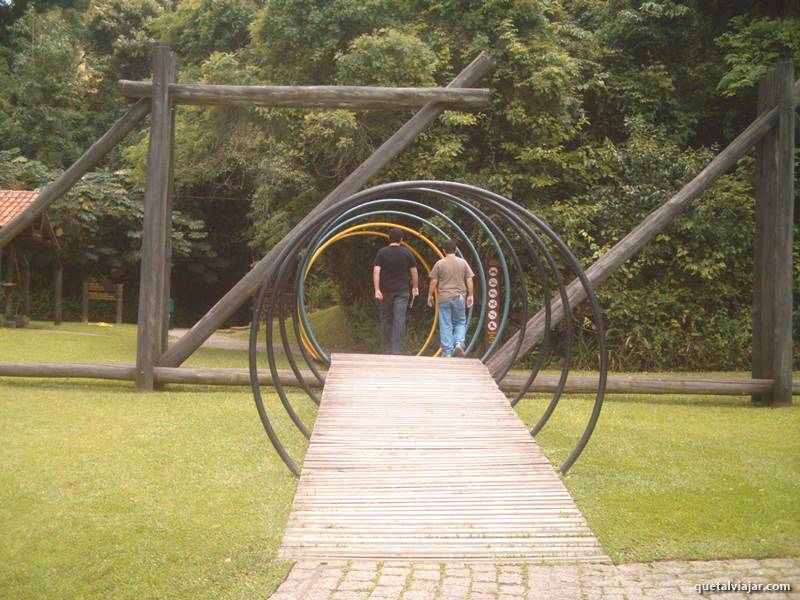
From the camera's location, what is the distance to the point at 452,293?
1141 cm

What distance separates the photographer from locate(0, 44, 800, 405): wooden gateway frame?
1034 cm

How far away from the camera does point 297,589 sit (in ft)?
14.0

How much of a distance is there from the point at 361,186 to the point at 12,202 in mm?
14419

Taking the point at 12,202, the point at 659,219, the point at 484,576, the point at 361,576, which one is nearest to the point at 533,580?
the point at 484,576

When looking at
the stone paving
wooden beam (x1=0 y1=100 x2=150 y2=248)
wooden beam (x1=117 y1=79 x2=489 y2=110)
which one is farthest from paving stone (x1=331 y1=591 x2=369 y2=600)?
wooden beam (x1=0 y1=100 x2=150 y2=248)

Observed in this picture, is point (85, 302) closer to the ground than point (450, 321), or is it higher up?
higher up

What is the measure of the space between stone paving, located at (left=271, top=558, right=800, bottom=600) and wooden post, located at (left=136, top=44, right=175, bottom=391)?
6298mm

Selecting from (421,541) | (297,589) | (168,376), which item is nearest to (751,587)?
(421,541)

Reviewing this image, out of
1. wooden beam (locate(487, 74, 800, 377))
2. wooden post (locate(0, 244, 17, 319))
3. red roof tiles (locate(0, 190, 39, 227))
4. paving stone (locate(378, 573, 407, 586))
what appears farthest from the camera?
wooden post (locate(0, 244, 17, 319))

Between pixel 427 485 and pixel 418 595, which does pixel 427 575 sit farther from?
pixel 427 485

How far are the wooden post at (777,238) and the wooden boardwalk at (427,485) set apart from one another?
4.71 meters

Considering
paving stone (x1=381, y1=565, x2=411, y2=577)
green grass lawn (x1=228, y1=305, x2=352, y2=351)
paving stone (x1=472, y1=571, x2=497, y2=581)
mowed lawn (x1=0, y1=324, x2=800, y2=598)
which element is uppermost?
green grass lawn (x1=228, y1=305, x2=352, y2=351)

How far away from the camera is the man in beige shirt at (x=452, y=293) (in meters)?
11.3

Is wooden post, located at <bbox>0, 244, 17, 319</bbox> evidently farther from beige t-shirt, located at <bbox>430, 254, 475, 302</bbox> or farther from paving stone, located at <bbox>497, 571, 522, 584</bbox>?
paving stone, located at <bbox>497, 571, 522, 584</bbox>
